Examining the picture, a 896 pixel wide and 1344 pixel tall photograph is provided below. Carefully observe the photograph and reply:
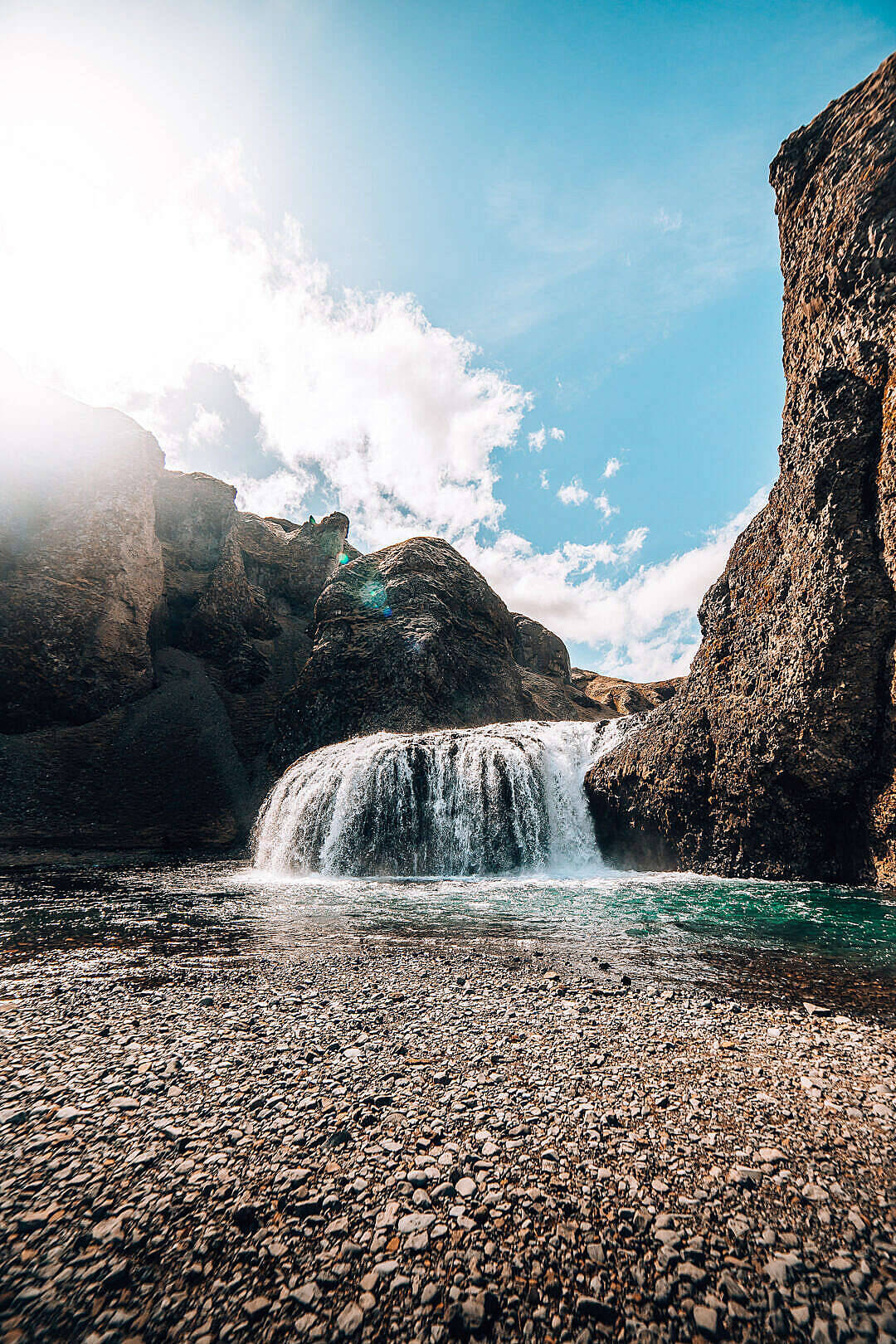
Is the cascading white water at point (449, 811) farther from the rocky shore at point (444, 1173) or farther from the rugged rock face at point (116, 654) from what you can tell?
the rocky shore at point (444, 1173)

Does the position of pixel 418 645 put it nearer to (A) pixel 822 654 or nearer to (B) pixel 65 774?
(B) pixel 65 774

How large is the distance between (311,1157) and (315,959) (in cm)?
473

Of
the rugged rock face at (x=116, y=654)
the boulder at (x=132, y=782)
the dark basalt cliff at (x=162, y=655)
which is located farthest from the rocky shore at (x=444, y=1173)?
the rugged rock face at (x=116, y=654)

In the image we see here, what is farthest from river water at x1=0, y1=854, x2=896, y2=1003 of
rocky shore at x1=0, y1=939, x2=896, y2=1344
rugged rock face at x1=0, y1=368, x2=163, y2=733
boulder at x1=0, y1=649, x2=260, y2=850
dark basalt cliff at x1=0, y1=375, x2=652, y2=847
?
rugged rock face at x1=0, y1=368, x2=163, y2=733

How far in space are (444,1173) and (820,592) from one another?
16.5 meters

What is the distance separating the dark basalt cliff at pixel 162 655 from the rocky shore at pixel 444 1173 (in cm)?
3153

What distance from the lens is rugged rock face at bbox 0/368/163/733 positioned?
123ft

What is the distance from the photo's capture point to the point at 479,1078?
4.08 m

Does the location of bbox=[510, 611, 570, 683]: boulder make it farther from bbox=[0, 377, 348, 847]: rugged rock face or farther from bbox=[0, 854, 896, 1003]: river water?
bbox=[0, 854, 896, 1003]: river water

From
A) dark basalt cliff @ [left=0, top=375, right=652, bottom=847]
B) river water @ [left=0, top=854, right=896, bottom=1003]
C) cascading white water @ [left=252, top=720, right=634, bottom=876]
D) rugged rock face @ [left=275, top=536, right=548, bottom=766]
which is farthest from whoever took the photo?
rugged rock face @ [left=275, top=536, right=548, bottom=766]

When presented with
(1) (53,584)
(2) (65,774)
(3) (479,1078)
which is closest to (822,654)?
(3) (479,1078)

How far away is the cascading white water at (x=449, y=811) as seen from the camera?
68.3 ft

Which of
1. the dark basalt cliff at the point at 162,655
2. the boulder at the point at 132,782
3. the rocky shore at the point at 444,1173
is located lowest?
the rocky shore at the point at 444,1173

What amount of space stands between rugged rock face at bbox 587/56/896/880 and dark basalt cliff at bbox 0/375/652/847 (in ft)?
87.5
